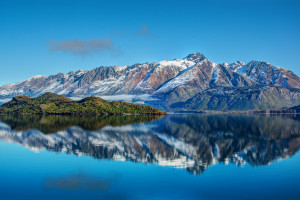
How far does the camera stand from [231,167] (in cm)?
5438

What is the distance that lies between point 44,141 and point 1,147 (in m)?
11.8

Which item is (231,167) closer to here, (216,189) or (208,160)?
(208,160)

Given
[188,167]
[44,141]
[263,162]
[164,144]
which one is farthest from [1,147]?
[263,162]

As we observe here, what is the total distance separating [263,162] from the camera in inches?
2351

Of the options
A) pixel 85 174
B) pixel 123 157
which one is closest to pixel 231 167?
pixel 123 157

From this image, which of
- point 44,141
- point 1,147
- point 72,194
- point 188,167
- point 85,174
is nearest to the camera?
point 72,194

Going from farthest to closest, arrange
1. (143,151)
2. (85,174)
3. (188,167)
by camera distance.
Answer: (143,151) < (188,167) < (85,174)

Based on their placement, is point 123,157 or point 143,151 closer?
point 123,157

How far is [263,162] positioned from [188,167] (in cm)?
1708

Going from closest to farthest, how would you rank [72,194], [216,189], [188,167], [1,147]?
1. [72,194]
2. [216,189]
3. [188,167]
4. [1,147]

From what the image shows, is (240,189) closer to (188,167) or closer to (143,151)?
(188,167)

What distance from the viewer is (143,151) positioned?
227ft

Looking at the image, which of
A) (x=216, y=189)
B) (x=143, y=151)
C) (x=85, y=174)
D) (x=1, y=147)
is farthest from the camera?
(x=1, y=147)

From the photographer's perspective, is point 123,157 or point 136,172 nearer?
point 136,172
